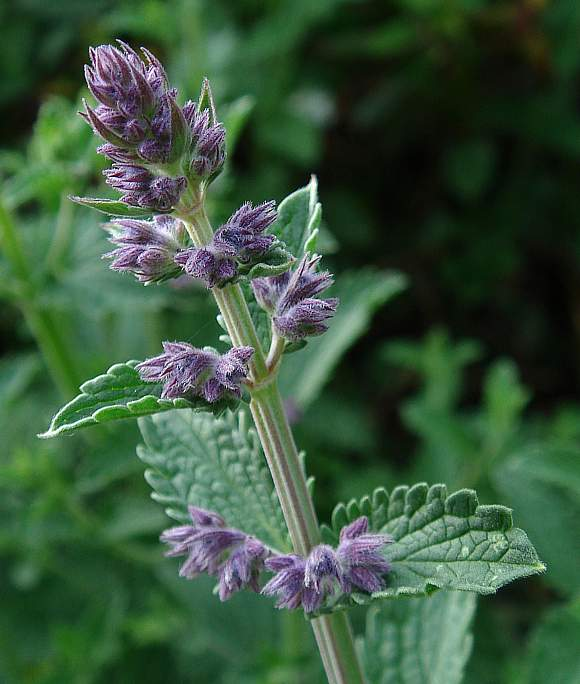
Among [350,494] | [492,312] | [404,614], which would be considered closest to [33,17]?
[492,312]

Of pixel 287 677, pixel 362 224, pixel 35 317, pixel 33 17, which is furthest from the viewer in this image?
pixel 33 17

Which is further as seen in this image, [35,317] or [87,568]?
[87,568]

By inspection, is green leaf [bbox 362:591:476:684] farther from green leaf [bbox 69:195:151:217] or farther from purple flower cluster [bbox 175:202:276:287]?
green leaf [bbox 69:195:151:217]

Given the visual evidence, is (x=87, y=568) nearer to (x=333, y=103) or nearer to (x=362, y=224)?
(x=362, y=224)

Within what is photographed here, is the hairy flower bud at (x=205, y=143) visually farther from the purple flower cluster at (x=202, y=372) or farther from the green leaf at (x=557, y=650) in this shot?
the green leaf at (x=557, y=650)

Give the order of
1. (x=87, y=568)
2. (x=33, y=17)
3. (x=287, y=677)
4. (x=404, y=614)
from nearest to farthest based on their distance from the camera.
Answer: (x=404, y=614) < (x=287, y=677) < (x=87, y=568) < (x=33, y=17)

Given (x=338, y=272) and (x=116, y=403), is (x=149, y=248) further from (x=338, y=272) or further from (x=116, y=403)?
(x=338, y=272)
